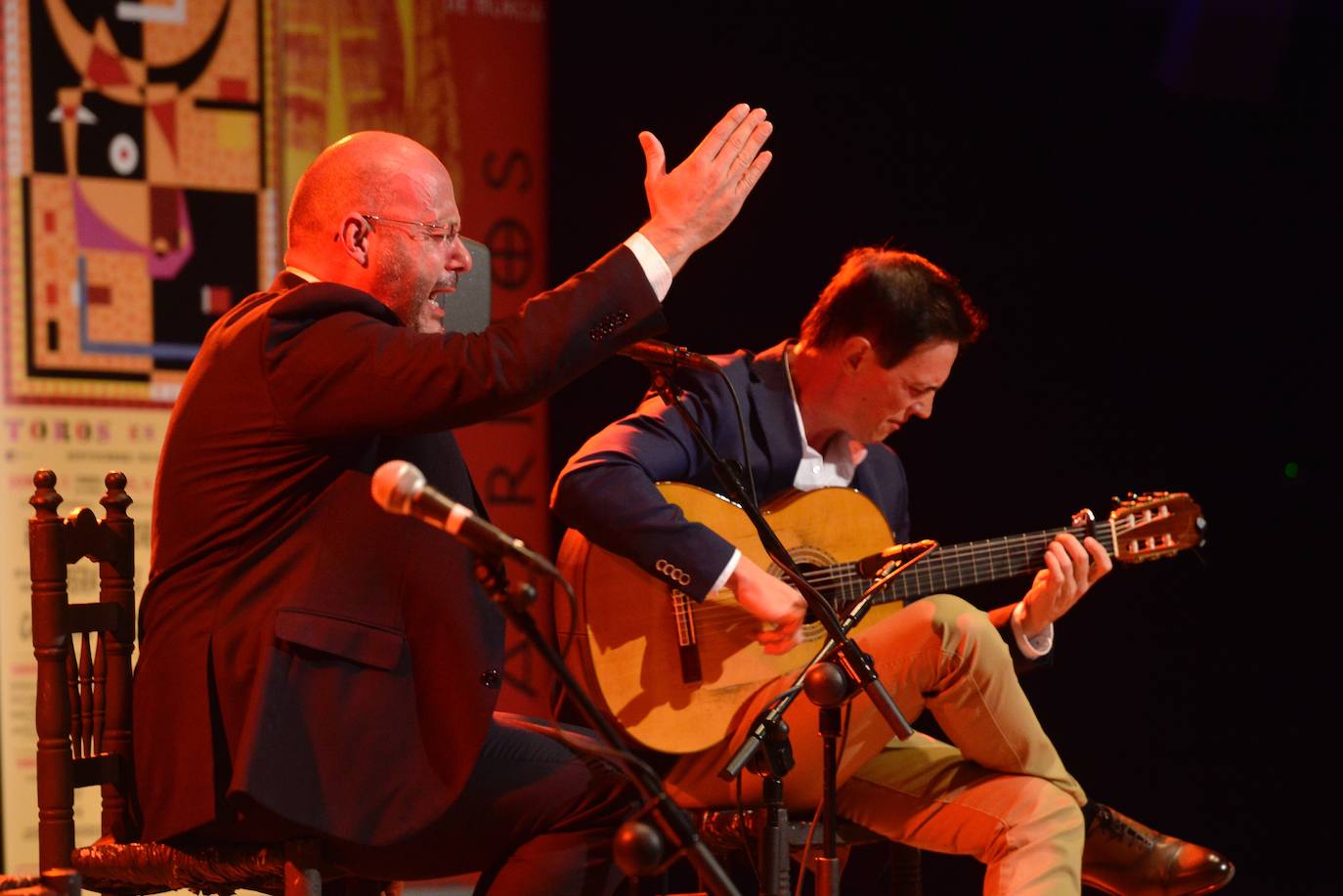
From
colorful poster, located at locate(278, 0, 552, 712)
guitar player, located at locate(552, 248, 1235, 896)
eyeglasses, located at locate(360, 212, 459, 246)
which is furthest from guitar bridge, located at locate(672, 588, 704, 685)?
colorful poster, located at locate(278, 0, 552, 712)

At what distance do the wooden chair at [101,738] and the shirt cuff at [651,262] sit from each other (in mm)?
921

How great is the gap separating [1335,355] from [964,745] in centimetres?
209

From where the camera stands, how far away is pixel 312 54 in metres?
4.48

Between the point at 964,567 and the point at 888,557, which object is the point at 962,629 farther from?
the point at 964,567

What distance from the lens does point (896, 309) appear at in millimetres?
3393

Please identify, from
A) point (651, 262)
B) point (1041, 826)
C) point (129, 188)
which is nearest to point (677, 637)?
point (1041, 826)

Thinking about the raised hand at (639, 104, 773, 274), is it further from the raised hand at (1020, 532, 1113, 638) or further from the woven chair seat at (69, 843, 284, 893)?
the raised hand at (1020, 532, 1113, 638)

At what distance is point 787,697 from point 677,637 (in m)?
0.71

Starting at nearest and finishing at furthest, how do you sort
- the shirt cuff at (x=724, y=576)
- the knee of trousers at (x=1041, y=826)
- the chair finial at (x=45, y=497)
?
the chair finial at (x=45, y=497), the knee of trousers at (x=1041, y=826), the shirt cuff at (x=724, y=576)

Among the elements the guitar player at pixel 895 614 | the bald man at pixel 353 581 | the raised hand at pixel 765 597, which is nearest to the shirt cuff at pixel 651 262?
the bald man at pixel 353 581

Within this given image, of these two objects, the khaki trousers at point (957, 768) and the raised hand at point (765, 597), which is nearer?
the khaki trousers at point (957, 768)

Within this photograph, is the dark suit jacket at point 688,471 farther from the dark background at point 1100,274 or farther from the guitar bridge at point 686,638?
the dark background at point 1100,274

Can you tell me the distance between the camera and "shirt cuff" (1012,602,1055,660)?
315cm

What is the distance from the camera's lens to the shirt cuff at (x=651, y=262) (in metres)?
2.03
